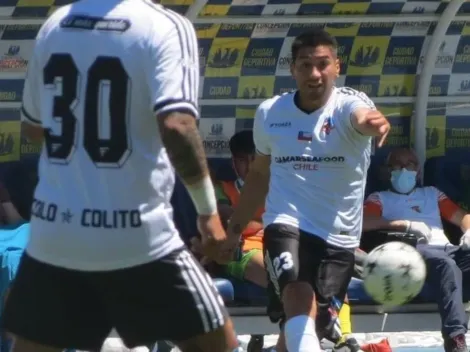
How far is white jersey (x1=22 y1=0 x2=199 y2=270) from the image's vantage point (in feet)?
12.8

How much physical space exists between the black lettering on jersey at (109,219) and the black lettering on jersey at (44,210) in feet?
0.34

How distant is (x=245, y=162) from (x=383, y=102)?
4.51 ft

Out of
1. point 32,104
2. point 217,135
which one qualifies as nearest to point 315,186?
point 32,104

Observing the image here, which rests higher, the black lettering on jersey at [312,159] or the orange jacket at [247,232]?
the black lettering on jersey at [312,159]

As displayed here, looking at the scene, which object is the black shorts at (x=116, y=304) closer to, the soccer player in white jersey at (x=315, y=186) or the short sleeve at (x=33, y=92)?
the short sleeve at (x=33, y=92)

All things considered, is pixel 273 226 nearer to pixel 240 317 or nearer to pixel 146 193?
pixel 240 317

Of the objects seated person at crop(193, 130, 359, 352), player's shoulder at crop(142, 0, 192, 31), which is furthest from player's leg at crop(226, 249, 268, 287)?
player's shoulder at crop(142, 0, 192, 31)

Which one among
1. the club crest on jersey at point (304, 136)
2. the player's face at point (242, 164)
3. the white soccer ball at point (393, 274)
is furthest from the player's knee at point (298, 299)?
the player's face at point (242, 164)

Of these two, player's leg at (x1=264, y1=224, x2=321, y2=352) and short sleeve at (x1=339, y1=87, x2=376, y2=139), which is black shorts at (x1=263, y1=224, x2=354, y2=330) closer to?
player's leg at (x1=264, y1=224, x2=321, y2=352)

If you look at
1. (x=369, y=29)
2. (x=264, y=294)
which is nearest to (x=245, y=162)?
(x=264, y=294)

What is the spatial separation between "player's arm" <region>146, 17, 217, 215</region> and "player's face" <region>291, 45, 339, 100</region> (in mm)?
2309

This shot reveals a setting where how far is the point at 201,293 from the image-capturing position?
400cm

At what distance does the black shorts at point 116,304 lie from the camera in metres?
3.96

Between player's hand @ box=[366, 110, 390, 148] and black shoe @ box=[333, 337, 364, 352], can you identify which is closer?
player's hand @ box=[366, 110, 390, 148]
